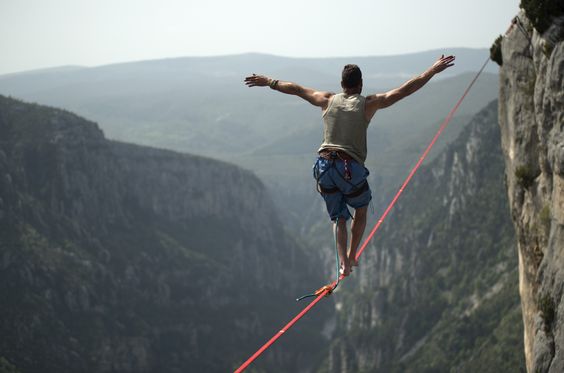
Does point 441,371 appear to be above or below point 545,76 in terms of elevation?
below

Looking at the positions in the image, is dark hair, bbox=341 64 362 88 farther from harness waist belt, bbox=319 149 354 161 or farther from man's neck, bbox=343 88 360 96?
harness waist belt, bbox=319 149 354 161

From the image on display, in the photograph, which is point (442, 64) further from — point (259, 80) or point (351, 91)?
point (259, 80)

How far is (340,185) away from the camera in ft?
54.5

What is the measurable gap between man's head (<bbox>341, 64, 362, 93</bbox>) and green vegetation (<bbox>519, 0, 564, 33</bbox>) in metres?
10.2

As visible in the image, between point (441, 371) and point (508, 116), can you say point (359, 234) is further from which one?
point (441, 371)

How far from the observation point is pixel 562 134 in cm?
2234

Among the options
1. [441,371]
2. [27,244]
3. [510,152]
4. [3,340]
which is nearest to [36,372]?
[3,340]

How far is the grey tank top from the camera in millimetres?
16094

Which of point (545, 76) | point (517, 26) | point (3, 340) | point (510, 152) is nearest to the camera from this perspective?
point (545, 76)

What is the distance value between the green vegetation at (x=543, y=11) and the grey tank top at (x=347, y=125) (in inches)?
410

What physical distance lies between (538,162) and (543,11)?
710 cm

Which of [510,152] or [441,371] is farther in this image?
[441,371]

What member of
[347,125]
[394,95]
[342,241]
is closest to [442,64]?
[394,95]

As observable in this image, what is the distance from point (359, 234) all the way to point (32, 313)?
17872cm
